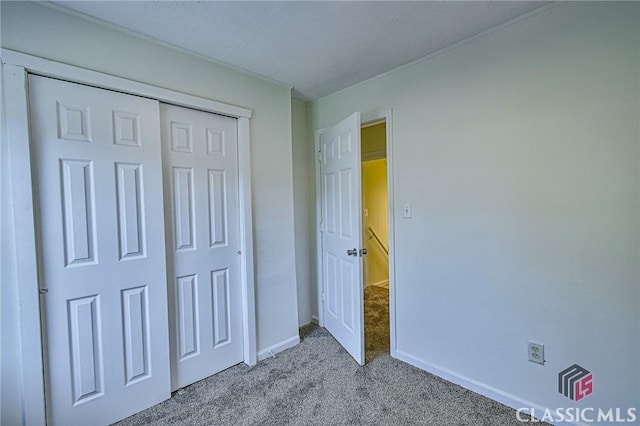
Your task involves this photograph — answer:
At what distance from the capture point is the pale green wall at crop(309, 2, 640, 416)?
4.59ft

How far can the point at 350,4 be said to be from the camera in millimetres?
1476

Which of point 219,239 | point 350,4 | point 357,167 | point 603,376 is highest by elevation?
point 350,4

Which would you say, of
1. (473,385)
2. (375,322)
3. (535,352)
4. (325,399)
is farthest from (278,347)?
(535,352)

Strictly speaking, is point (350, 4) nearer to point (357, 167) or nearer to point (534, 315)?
point (357, 167)

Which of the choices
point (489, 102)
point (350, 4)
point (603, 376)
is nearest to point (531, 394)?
point (603, 376)

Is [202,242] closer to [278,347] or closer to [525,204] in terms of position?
[278,347]

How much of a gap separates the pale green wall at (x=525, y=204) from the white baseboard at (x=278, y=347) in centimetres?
91

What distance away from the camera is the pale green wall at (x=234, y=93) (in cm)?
143

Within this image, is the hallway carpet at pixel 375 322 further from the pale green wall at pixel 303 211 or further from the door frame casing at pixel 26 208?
the door frame casing at pixel 26 208

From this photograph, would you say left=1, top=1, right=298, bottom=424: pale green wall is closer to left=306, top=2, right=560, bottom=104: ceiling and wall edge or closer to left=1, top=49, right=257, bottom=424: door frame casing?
left=1, top=49, right=257, bottom=424: door frame casing

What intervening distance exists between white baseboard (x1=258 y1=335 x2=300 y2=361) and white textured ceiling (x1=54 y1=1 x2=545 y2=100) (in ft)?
7.38

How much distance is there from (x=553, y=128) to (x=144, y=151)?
2361 mm

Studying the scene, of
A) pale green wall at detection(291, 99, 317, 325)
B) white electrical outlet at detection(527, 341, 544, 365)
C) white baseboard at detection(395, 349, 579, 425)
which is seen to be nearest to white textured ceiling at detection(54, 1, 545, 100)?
pale green wall at detection(291, 99, 317, 325)

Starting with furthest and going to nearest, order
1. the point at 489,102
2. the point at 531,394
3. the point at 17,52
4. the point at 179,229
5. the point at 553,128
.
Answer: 1. the point at 179,229
2. the point at 489,102
3. the point at 531,394
4. the point at 553,128
5. the point at 17,52
